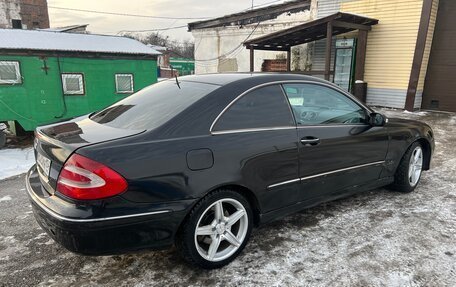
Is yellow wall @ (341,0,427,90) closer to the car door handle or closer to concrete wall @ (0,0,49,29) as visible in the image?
the car door handle

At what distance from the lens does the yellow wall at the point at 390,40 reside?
36.9ft

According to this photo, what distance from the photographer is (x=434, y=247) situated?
10.2 feet

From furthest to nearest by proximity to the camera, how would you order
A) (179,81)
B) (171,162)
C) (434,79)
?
(434,79), (179,81), (171,162)

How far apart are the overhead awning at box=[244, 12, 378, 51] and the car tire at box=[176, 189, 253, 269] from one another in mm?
9480

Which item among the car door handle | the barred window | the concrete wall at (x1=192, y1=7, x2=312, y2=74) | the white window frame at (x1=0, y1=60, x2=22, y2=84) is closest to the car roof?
the car door handle

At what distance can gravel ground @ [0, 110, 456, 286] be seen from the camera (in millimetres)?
2635

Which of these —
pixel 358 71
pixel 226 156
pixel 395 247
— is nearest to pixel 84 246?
pixel 226 156

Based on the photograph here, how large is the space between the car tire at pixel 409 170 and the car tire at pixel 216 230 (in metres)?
2.37

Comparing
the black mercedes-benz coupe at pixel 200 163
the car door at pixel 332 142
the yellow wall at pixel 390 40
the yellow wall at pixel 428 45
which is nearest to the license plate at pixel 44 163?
the black mercedes-benz coupe at pixel 200 163

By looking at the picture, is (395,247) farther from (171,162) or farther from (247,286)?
(171,162)

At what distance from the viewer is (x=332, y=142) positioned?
336cm

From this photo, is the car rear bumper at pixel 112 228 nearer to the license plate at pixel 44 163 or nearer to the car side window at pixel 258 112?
the license plate at pixel 44 163

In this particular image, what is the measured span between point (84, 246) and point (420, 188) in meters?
4.25

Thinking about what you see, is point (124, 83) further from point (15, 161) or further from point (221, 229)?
point (221, 229)
